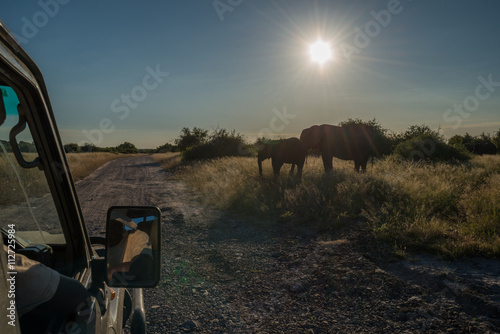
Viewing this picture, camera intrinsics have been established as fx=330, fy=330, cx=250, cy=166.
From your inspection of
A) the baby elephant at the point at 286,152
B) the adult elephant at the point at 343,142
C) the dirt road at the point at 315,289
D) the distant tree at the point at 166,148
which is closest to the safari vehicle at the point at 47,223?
the dirt road at the point at 315,289

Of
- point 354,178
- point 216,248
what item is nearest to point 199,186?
point 354,178

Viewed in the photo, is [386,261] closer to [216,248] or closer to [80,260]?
[216,248]

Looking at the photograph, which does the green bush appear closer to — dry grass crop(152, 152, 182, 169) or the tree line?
the tree line

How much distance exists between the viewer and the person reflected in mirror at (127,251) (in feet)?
4.82

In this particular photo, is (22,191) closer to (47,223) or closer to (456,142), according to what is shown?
(47,223)

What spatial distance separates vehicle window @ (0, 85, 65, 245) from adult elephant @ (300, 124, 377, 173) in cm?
1158

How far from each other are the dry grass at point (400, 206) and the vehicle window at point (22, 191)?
15.3ft

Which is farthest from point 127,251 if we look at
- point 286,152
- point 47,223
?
point 286,152

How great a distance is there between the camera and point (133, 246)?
159cm

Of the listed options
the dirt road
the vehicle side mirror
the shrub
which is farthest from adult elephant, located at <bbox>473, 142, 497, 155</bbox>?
the vehicle side mirror

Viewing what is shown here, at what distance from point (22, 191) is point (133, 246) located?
21.4 inches

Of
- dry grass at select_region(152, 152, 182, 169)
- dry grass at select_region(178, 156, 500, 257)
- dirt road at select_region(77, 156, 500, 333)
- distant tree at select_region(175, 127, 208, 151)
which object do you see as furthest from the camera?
distant tree at select_region(175, 127, 208, 151)

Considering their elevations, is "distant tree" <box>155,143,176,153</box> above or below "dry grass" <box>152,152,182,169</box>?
above

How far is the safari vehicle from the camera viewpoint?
1.03 meters
